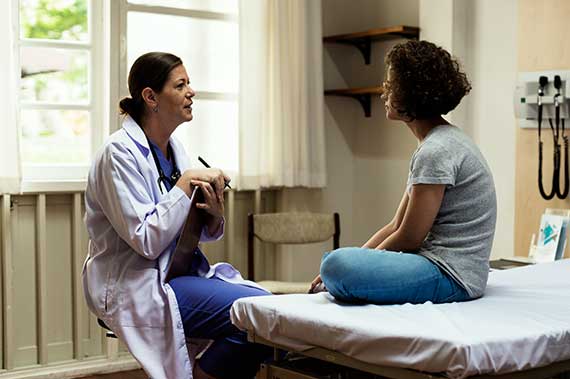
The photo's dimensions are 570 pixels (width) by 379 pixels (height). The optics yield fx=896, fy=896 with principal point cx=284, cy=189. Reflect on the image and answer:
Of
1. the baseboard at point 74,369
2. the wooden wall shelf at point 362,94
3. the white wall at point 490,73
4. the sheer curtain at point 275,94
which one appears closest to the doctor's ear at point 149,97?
the sheer curtain at point 275,94

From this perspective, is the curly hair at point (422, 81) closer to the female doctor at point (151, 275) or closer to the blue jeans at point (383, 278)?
the blue jeans at point (383, 278)

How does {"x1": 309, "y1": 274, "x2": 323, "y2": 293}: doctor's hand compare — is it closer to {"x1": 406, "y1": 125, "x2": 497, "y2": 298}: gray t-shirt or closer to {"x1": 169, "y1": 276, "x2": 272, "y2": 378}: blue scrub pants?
{"x1": 169, "y1": 276, "x2": 272, "y2": 378}: blue scrub pants

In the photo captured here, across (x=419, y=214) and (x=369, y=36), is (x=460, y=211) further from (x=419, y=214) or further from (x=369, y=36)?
(x=369, y=36)

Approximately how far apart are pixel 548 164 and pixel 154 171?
74.2 inches

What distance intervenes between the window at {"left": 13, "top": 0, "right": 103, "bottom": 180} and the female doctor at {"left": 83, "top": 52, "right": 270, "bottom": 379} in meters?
1.28

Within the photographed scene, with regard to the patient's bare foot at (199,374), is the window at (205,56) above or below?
above

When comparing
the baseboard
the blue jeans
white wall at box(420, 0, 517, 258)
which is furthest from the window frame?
the blue jeans

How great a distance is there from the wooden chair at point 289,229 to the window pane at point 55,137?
2.87ft

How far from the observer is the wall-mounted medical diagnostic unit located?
3.78 meters

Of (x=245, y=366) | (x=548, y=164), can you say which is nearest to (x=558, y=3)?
(x=548, y=164)

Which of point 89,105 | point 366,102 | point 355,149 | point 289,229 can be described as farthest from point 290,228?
point 89,105

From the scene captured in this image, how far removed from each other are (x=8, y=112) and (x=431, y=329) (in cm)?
237

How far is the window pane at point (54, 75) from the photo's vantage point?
399cm

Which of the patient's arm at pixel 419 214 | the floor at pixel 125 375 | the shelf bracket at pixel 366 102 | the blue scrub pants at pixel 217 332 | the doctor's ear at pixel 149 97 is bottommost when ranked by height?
the floor at pixel 125 375
